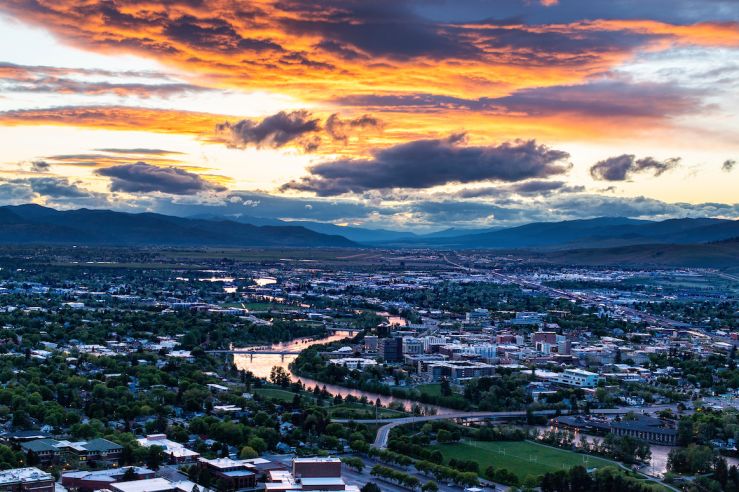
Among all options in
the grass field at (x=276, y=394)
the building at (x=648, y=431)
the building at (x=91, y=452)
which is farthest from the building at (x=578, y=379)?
the building at (x=91, y=452)

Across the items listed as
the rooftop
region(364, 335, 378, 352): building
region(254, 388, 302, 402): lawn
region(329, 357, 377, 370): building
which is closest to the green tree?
the rooftop

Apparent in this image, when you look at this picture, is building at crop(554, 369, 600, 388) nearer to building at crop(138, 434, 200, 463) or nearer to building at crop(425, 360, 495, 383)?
building at crop(425, 360, 495, 383)

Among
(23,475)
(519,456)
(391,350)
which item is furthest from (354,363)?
(23,475)

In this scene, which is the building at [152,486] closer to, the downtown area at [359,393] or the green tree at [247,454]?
the downtown area at [359,393]

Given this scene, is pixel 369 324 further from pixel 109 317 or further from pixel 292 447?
pixel 292 447

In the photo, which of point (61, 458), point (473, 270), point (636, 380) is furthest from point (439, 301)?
point (61, 458)

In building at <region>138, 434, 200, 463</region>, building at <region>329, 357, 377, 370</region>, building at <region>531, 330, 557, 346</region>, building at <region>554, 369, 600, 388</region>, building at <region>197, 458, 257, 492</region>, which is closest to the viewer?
building at <region>197, 458, 257, 492</region>
